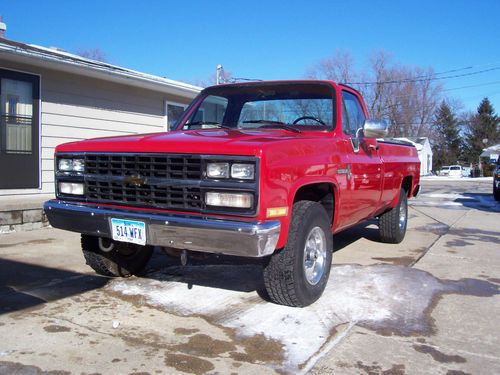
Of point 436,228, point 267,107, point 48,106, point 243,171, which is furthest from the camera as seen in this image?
point 436,228

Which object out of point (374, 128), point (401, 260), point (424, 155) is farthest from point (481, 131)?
point (374, 128)

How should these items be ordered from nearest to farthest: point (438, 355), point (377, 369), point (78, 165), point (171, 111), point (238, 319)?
point (377, 369) < point (438, 355) < point (238, 319) < point (78, 165) < point (171, 111)

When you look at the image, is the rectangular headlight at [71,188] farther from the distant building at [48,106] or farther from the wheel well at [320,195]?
the distant building at [48,106]

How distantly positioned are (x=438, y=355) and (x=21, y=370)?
2587mm

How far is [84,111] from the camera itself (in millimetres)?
9086

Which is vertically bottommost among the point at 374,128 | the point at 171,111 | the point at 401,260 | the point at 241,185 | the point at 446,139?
the point at 401,260

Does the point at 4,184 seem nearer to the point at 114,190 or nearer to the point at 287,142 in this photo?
the point at 114,190

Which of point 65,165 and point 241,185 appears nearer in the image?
point 241,185

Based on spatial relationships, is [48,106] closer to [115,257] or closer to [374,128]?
[115,257]

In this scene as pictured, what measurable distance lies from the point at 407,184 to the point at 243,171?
467cm

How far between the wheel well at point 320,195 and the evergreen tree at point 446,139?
63416 millimetres

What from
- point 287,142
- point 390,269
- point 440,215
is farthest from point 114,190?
point 440,215

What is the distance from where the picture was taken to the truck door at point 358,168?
4613mm

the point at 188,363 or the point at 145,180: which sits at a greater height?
the point at 145,180
